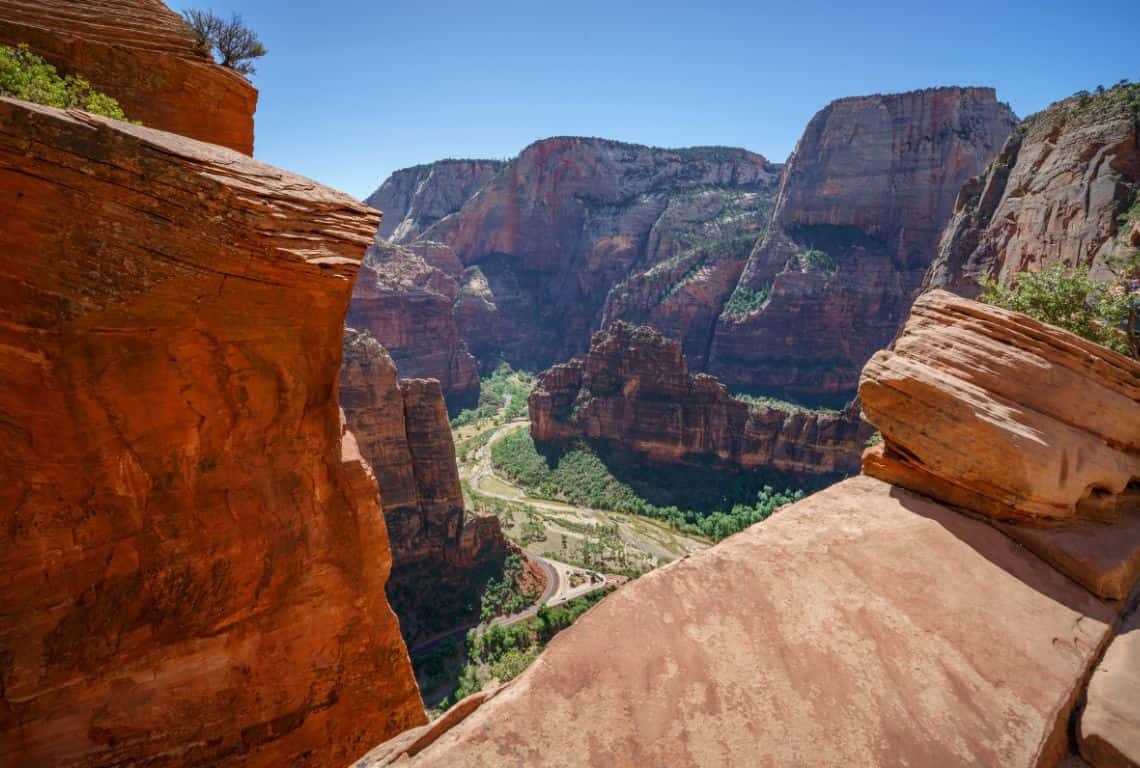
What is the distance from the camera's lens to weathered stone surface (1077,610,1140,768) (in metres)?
5.23

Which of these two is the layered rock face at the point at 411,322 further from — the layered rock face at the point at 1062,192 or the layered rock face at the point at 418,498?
the layered rock face at the point at 1062,192

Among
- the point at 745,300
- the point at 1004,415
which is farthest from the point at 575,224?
the point at 1004,415

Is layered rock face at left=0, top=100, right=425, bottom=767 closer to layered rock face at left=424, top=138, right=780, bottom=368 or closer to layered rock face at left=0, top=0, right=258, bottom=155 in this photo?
layered rock face at left=0, top=0, right=258, bottom=155

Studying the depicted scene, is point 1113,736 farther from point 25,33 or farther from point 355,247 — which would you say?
point 25,33

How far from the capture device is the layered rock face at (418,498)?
36.8 meters

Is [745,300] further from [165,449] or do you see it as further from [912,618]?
[165,449]

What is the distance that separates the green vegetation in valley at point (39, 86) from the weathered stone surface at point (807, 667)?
9622 millimetres

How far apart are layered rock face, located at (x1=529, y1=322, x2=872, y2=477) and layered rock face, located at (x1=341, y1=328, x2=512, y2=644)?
3051 centimetres

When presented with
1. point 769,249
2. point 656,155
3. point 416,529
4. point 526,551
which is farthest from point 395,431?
point 656,155

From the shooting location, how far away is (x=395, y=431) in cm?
3822

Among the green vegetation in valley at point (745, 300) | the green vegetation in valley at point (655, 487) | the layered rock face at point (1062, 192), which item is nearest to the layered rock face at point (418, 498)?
the green vegetation in valley at point (655, 487)

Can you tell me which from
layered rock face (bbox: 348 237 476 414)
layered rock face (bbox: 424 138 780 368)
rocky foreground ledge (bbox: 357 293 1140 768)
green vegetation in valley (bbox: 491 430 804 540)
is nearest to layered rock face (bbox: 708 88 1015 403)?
layered rock face (bbox: 424 138 780 368)

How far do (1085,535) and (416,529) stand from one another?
3629 centimetres

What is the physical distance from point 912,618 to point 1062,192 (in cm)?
4934
